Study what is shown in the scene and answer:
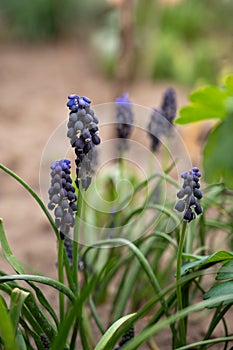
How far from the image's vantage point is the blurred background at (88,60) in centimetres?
413

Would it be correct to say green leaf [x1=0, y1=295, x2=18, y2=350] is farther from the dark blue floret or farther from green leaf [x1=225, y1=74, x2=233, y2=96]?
the dark blue floret

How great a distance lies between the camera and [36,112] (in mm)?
5137

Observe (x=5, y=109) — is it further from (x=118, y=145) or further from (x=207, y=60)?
(x=118, y=145)

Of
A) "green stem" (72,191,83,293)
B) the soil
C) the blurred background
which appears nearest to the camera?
"green stem" (72,191,83,293)

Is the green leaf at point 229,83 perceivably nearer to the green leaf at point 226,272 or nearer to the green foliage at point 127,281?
the green foliage at point 127,281

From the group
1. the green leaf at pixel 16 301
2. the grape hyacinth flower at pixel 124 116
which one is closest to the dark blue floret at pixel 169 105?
the grape hyacinth flower at pixel 124 116

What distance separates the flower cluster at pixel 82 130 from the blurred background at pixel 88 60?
1.68 meters

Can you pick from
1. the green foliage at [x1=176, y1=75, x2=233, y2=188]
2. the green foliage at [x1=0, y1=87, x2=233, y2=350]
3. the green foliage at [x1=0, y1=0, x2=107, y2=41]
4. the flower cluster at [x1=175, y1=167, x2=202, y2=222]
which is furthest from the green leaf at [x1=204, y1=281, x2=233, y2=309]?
the green foliage at [x1=0, y1=0, x2=107, y2=41]

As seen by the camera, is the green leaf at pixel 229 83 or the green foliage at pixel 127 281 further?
the green leaf at pixel 229 83

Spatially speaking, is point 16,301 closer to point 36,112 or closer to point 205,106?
point 205,106

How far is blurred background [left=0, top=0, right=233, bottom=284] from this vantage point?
4.13 m

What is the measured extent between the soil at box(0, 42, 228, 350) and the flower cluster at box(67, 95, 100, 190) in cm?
68

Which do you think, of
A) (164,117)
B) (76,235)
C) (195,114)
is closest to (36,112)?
(164,117)

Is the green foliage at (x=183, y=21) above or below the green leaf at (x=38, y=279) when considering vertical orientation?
above
